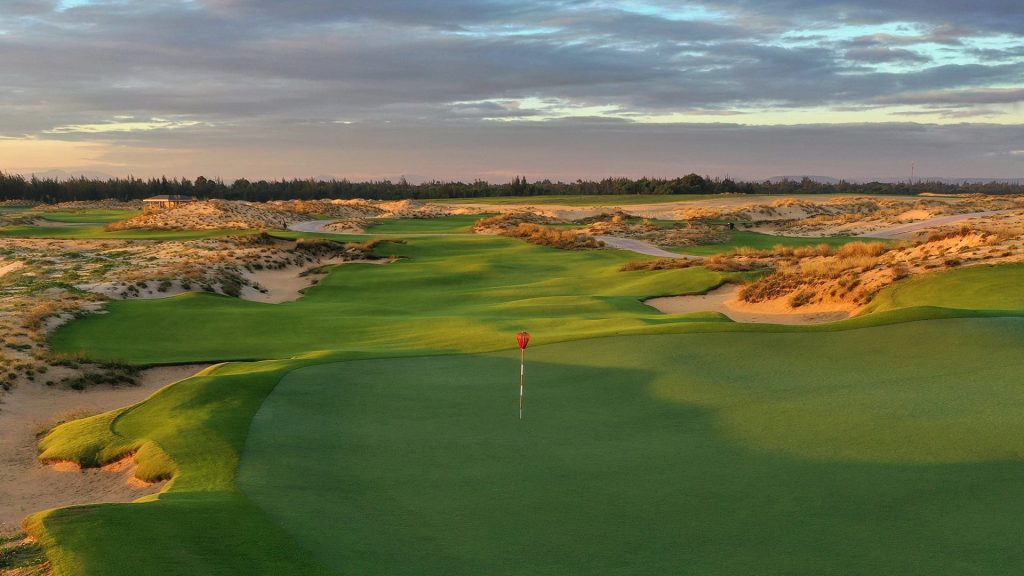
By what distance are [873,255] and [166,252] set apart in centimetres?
3797

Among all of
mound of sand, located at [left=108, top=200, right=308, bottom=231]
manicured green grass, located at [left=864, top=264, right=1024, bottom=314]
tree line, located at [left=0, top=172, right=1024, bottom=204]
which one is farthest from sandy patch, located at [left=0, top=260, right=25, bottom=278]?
tree line, located at [left=0, top=172, right=1024, bottom=204]

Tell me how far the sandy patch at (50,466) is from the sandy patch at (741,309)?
15.7 m

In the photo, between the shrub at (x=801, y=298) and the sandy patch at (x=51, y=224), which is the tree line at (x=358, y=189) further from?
the shrub at (x=801, y=298)

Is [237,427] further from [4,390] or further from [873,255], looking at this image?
[873,255]

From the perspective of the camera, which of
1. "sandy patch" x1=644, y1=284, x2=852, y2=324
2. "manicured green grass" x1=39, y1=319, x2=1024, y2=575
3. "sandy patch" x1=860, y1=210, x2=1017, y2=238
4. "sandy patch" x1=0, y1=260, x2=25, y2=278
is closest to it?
"manicured green grass" x1=39, y1=319, x2=1024, y2=575

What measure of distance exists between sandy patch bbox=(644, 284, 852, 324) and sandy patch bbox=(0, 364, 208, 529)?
51.4ft

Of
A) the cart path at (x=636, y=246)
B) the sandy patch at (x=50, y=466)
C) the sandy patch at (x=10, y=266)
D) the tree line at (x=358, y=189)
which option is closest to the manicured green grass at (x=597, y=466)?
the sandy patch at (x=50, y=466)

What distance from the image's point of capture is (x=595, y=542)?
6629 millimetres

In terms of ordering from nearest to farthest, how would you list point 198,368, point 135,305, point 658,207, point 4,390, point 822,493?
point 822,493
point 4,390
point 198,368
point 135,305
point 658,207

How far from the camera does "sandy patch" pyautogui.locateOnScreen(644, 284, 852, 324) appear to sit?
2441cm

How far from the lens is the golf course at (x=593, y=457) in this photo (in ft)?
21.0

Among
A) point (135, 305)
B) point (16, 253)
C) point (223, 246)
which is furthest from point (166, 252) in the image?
point (135, 305)

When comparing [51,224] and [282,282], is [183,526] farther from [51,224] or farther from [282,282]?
[51,224]

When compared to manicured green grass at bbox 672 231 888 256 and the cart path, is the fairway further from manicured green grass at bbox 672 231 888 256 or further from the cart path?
manicured green grass at bbox 672 231 888 256
